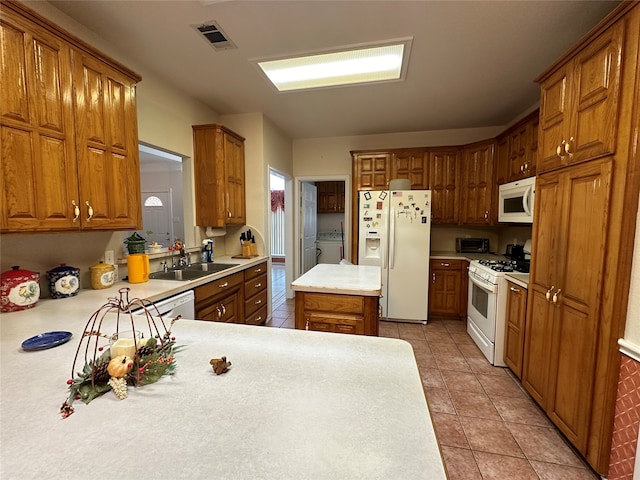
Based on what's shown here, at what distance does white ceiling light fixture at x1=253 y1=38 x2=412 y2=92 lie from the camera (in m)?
2.22

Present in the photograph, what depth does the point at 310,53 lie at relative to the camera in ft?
7.25

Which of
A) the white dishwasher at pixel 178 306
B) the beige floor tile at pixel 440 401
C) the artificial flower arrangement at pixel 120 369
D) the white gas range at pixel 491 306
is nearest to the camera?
the artificial flower arrangement at pixel 120 369

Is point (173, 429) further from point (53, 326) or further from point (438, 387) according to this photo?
point (438, 387)

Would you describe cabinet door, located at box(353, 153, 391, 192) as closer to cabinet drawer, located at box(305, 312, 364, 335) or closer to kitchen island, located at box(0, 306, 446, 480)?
cabinet drawer, located at box(305, 312, 364, 335)

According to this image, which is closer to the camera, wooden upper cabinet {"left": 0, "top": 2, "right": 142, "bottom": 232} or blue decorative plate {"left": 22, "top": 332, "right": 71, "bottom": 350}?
blue decorative plate {"left": 22, "top": 332, "right": 71, "bottom": 350}

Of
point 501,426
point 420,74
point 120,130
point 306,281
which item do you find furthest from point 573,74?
point 120,130

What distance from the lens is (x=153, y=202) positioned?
5395mm

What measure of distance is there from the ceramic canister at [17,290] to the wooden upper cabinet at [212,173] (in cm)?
165

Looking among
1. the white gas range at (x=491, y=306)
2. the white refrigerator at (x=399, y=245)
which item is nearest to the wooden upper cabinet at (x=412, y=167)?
the white refrigerator at (x=399, y=245)

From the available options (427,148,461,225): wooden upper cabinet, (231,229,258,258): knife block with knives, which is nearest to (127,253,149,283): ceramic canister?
(231,229,258,258): knife block with knives

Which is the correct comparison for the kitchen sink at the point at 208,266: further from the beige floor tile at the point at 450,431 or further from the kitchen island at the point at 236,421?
the beige floor tile at the point at 450,431

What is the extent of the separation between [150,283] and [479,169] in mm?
3986

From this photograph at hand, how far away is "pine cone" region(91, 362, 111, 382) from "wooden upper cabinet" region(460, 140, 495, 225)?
4067 mm

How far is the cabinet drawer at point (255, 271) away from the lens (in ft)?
9.95
